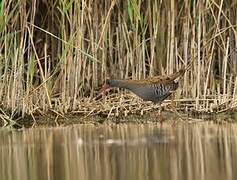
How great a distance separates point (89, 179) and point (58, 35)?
5.80 meters

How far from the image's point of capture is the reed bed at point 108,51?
1109 centimetres

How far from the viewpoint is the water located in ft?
22.6

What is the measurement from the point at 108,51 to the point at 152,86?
4.99 ft

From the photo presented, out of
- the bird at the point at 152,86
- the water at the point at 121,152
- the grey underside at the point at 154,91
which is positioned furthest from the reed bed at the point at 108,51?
the water at the point at 121,152

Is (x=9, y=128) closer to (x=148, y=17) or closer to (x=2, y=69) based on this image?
(x=2, y=69)

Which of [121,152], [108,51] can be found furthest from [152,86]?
[121,152]

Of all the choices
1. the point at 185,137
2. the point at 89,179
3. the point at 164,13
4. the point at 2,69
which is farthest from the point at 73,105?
the point at 89,179

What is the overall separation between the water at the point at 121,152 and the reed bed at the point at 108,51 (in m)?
1.04

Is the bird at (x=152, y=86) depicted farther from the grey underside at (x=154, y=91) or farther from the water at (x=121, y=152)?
the water at (x=121, y=152)

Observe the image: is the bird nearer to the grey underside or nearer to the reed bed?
the grey underside

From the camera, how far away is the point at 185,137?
8.84m

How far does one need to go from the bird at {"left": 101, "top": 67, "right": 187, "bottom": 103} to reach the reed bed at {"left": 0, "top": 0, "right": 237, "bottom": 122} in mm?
393

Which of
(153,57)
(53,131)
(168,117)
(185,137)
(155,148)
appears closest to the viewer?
(155,148)

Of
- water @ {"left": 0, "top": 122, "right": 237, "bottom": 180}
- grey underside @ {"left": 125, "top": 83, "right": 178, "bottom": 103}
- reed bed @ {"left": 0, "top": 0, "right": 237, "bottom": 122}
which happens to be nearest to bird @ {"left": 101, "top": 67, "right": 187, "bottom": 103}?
grey underside @ {"left": 125, "top": 83, "right": 178, "bottom": 103}
